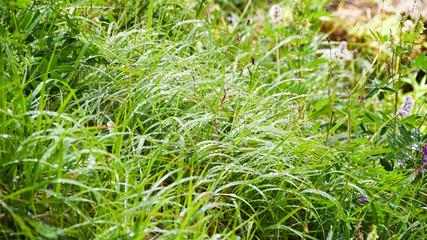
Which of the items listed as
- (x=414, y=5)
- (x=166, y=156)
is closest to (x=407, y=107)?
(x=414, y=5)

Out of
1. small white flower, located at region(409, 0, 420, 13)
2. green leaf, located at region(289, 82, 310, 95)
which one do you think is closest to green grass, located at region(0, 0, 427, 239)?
green leaf, located at region(289, 82, 310, 95)

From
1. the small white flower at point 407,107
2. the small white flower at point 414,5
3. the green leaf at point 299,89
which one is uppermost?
the small white flower at point 414,5

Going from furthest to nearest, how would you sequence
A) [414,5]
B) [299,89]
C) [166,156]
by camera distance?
[299,89]
[414,5]
[166,156]

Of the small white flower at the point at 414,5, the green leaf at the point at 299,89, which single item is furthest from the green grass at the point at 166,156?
the small white flower at the point at 414,5

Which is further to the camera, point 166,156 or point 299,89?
point 299,89

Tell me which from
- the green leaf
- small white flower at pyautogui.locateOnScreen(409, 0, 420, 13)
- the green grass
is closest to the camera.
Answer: the green grass

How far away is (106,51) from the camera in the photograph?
1.85 m

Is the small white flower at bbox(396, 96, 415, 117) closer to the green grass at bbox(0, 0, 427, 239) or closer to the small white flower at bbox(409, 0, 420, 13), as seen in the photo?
the green grass at bbox(0, 0, 427, 239)

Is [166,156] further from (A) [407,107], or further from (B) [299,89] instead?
(A) [407,107]

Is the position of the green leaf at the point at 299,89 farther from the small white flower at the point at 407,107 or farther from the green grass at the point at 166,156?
the small white flower at the point at 407,107

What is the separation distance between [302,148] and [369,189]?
34 centimetres

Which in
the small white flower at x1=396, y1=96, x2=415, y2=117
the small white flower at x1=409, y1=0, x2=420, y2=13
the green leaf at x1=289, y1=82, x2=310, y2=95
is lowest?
the small white flower at x1=396, y1=96, x2=415, y2=117

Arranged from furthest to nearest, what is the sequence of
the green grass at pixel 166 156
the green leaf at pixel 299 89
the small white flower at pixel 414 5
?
the green leaf at pixel 299 89 → the small white flower at pixel 414 5 → the green grass at pixel 166 156

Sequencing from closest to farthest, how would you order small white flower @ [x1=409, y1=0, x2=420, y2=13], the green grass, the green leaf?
1. the green grass
2. small white flower @ [x1=409, y1=0, x2=420, y2=13]
3. the green leaf
